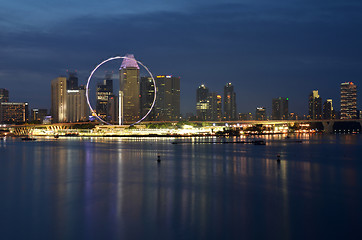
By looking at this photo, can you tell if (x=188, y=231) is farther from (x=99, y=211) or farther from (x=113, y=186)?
(x=113, y=186)

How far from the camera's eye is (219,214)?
2138 cm

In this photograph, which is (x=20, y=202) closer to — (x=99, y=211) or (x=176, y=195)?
(x=99, y=211)

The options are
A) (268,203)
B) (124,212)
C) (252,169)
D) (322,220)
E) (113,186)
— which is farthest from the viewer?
(252,169)

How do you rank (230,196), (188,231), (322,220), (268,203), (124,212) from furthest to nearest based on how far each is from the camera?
(230,196) → (268,203) → (124,212) → (322,220) → (188,231)

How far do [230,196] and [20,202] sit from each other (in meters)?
13.4

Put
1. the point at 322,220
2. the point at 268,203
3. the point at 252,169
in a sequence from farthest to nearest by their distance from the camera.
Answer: the point at 252,169 → the point at 268,203 → the point at 322,220

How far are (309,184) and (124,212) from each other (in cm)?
1676

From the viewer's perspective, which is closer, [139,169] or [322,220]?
[322,220]

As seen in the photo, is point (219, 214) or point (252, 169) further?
point (252, 169)

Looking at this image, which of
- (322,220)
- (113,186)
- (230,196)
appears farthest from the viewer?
(113,186)

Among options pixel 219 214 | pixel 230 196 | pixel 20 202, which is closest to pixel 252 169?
pixel 230 196

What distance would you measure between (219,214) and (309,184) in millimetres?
13548

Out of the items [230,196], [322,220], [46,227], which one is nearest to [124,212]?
[46,227]

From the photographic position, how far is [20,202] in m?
25.2
